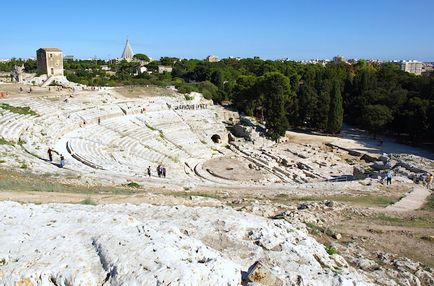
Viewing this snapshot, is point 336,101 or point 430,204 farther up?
point 336,101

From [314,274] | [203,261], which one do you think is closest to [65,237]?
[203,261]

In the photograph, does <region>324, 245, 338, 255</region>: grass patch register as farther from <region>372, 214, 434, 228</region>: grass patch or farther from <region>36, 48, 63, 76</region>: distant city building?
<region>36, 48, 63, 76</region>: distant city building

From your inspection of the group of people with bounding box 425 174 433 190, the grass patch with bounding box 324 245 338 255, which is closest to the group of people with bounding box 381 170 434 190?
the group of people with bounding box 425 174 433 190

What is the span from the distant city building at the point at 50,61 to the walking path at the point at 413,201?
4525 centimetres

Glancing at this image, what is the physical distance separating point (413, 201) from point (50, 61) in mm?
46461

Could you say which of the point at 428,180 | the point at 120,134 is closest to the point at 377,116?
the point at 428,180

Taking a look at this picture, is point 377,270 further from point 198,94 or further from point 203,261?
point 198,94

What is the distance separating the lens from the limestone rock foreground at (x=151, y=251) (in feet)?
21.1

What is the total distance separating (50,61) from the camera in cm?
5100

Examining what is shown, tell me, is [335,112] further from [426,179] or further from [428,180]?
[428,180]

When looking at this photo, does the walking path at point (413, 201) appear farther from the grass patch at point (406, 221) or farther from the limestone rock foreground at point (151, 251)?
the limestone rock foreground at point (151, 251)

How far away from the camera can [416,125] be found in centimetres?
4138

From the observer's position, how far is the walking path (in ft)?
54.1

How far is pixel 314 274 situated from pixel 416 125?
127 ft
